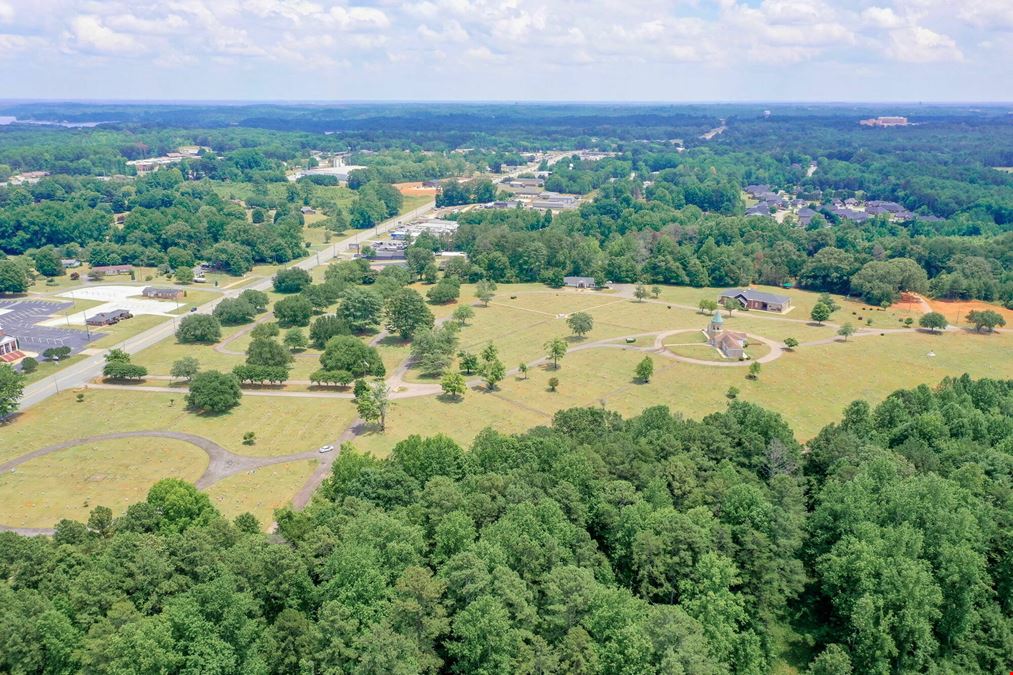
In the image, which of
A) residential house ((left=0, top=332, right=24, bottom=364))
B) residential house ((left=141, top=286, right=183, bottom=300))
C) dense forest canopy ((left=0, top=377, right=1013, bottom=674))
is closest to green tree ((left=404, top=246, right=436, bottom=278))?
residential house ((left=141, top=286, right=183, bottom=300))

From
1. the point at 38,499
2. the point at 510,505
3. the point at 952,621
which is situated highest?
the point at 510,505

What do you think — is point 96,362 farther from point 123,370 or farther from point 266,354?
point 266,354

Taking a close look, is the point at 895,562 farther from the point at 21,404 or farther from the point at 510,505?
the point at 21,404

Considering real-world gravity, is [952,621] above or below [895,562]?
below

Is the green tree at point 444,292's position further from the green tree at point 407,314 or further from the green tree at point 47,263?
the green tree at point 47,263

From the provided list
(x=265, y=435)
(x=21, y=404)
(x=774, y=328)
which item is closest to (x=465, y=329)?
(x=265, y=435)

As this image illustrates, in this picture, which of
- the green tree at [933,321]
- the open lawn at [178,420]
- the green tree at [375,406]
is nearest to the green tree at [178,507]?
the open lawn at [178,420]

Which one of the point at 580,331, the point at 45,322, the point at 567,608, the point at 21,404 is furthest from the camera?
the point at 45,322
